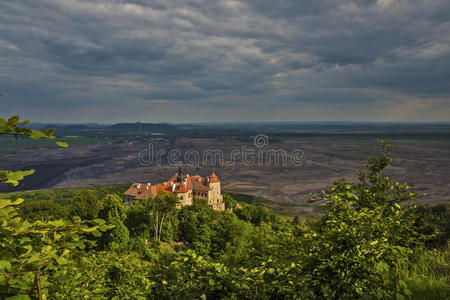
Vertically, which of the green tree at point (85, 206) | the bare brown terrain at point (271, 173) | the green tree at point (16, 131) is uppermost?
the green tree at point (16, 131)

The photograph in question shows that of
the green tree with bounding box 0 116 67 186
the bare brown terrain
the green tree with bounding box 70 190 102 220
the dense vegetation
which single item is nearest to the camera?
the green tree with bounding box 0 116 67 186

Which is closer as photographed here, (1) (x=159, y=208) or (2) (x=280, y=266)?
(2) (x=280, y=266)

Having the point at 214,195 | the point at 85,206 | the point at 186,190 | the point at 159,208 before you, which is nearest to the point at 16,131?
the point at 85,206

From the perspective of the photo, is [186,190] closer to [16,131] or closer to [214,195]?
[214,195]

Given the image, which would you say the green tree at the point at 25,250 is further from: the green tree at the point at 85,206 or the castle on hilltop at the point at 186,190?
the castle on hilltop at the point at 186,190

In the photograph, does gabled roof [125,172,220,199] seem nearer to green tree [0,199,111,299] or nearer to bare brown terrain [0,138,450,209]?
bare brown terrain [0,138,450,209]

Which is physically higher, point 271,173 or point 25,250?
point 25,250

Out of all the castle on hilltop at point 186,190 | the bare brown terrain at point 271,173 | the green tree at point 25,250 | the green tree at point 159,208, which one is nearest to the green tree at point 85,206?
the green tree at point 159,208

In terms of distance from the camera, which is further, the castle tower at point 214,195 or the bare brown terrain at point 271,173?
the bare brown terrain at point 271,173

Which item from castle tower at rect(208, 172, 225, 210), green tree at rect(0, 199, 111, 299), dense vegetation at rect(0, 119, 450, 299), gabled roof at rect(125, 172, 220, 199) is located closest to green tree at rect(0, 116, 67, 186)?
dense vegetation at rect(0, 119, 450, 299)
